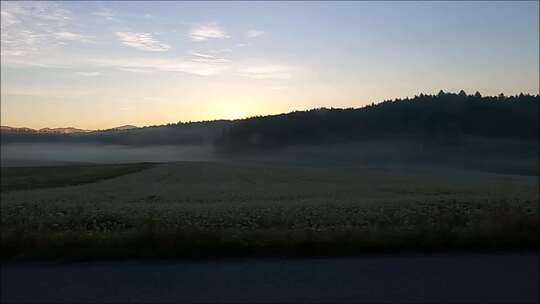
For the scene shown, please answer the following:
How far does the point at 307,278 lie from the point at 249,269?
2.87 feet

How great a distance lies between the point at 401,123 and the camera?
148125 mm

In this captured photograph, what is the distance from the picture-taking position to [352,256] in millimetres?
8359

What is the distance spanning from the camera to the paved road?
6312 millimetres

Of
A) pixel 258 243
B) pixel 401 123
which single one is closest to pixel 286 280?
pixel 258 243

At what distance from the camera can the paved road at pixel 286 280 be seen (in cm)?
631

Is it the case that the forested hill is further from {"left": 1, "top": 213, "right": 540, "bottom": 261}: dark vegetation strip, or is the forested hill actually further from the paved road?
the paved road

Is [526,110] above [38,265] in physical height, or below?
above

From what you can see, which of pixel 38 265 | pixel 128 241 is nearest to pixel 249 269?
pixel 128 241

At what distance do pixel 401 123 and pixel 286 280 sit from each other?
478 feet

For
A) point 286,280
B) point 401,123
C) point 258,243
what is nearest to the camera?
point 286,280

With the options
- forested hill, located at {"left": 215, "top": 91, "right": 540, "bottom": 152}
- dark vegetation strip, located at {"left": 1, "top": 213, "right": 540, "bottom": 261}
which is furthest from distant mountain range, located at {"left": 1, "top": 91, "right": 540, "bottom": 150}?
dark vegetation strip, located at {"left": 1, "top": 213, "right": 540, "bottom": 261}

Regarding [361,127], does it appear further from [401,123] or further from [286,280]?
[286,280]

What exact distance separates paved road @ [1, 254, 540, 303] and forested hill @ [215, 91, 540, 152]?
126263mm

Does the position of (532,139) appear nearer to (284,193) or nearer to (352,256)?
A: (284,193)
